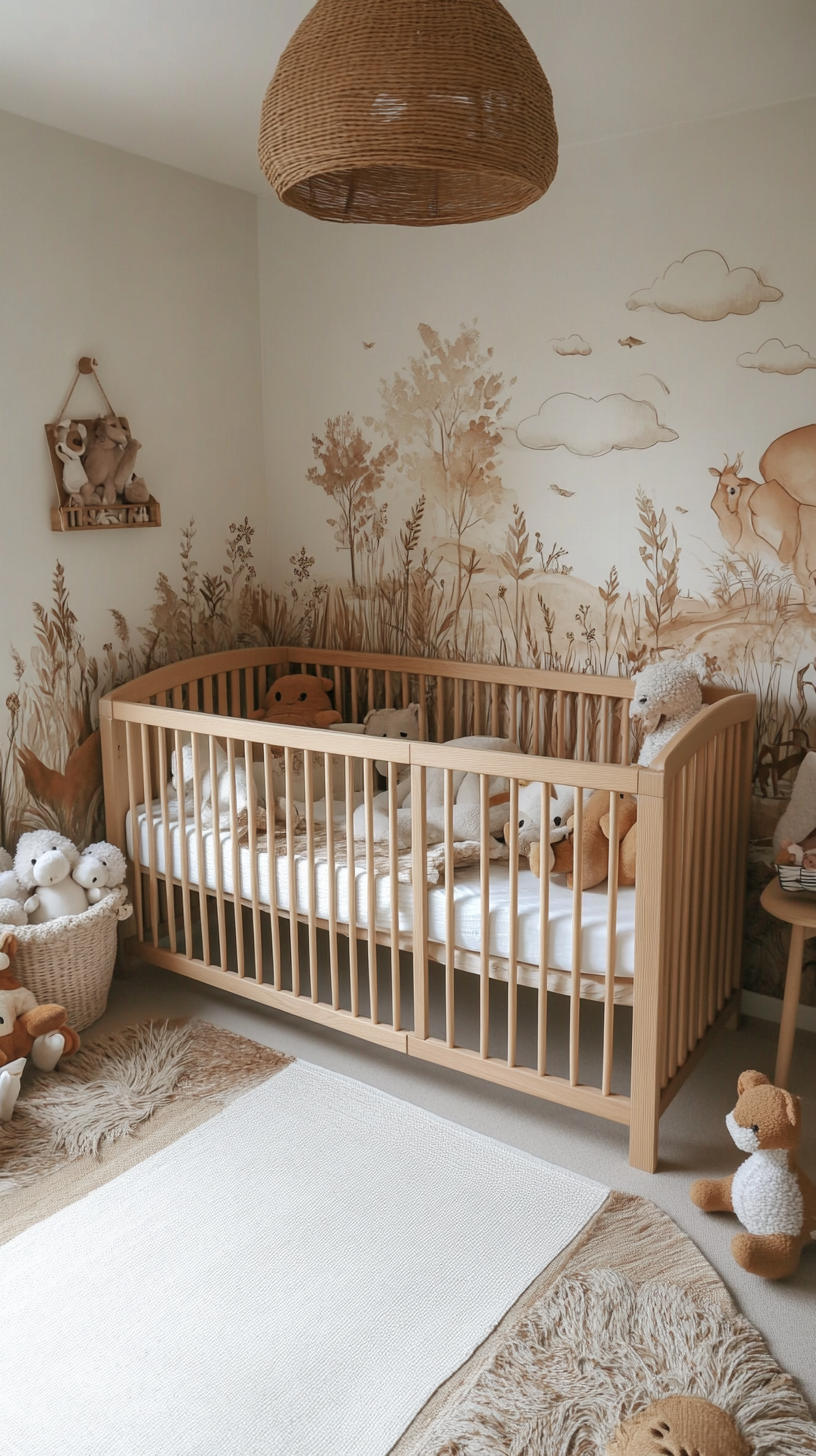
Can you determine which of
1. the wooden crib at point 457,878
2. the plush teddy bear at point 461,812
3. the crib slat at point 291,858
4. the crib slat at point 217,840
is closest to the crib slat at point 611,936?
the wooden crib at point 457,878

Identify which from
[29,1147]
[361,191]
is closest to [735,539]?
[361,191]

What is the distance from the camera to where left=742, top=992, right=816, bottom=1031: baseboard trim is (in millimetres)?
2729

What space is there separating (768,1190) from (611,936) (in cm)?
52

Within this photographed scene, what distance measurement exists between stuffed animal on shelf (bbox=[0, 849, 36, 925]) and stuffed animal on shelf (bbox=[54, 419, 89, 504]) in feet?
3.28

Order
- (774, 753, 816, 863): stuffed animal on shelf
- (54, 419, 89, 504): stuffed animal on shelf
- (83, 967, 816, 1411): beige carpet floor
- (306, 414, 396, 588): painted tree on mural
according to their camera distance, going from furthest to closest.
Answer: (306, 414, 396, 588): painted tree on mural, (54, 419, 89, 504): stuffed animal on shelf, (774, 753, 816, 863): stuffed animal on shelf, (83, 967, 816, 1411): beige carpet floor

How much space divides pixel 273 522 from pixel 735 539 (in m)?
1.60

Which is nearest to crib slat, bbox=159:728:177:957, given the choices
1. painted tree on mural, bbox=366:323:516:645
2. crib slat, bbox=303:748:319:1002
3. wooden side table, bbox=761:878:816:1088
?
crib slat, bbox=303:748:319:1002

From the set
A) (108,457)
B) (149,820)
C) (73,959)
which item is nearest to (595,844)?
(149,820)

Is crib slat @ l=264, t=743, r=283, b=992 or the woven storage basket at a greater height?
crib slat @ l=264, t=743, r=283, b=992

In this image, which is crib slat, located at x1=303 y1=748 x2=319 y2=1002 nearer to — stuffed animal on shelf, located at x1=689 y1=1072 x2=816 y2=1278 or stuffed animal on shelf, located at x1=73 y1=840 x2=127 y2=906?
stuffed animal on shelf, located at x1=73 y1=840 x2=127 y2=906

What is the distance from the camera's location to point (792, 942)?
224 cm

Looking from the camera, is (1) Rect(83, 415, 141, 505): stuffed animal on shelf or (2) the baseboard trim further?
(1) Rect(83, 415, 141, 505): stuffed animal on shelf

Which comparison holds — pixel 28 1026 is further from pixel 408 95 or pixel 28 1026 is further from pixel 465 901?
pixel 408 95

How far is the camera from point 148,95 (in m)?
2.49
